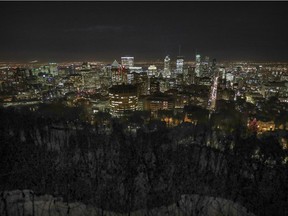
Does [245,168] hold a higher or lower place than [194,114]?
higher

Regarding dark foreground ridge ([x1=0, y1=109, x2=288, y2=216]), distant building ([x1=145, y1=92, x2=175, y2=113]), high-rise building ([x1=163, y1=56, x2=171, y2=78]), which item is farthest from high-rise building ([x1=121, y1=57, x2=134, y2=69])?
dark foreground ridge ([x1=0, y1=109, x2=288, y2=216])

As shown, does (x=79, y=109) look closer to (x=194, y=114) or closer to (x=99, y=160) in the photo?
(x=194, y=114)

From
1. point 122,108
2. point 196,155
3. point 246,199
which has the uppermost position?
point 246,199

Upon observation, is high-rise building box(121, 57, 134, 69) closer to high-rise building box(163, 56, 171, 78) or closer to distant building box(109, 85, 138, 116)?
high-rise building box(163, 56, 171, 78)

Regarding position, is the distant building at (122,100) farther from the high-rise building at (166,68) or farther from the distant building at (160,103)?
the high-rise building at (166,68)

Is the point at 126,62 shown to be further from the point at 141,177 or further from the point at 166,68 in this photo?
the point at 141,177

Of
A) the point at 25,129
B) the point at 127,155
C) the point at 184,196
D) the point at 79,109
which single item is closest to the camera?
the point at 184,196

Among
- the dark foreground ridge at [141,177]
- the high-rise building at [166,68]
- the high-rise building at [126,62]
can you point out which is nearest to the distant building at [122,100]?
the dark foreground ridge at [141,177]

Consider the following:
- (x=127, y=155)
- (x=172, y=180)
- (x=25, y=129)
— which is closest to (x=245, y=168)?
(x=172, y=180)

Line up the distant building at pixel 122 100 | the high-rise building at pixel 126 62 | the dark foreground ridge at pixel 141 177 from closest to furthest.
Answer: the dark foreground ridge at pixel 141 177 → the distant building at pixel 122 100 → the high-rise building at pixel 126 62
